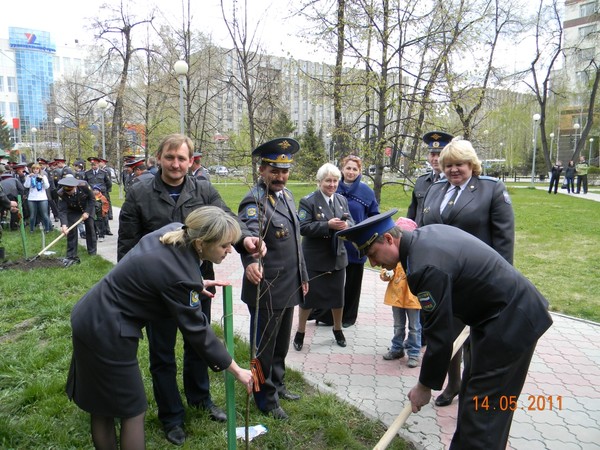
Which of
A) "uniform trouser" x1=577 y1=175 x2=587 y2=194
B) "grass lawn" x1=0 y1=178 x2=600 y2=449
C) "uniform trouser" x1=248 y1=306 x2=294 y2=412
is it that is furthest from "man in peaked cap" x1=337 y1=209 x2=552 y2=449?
"uniform trouser" x1=577 y1=175 x2=587 y2=194

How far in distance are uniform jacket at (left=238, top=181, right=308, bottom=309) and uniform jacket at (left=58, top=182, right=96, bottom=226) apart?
6312 mm

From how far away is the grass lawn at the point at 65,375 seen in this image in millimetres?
3064

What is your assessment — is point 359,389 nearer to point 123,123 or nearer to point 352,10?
point 352,10

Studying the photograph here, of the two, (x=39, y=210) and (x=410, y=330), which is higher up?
(x=39, y=210)

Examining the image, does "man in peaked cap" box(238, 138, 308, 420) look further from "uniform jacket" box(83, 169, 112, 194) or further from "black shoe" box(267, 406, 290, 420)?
"uniform jacket" box(83, 169, 112, 194)

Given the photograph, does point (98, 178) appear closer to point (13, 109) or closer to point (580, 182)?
point (580, 182)

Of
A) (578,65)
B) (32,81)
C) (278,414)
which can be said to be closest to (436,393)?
(278,414)

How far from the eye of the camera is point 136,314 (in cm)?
223

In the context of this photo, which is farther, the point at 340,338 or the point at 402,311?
the point at 340,338

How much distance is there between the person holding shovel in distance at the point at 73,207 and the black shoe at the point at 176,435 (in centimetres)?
613

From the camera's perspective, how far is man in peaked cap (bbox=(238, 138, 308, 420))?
129 inches

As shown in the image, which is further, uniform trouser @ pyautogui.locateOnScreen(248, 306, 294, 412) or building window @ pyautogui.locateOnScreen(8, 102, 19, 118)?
building window @ pyautogui.locateOnScreen(8, 102, 19, 118)

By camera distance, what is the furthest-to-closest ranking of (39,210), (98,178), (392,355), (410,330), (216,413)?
(98,178) → (39,210) → (392,355) → (410,330) → (216,413)

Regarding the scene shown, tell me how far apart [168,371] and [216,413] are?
A: 1.88ft
